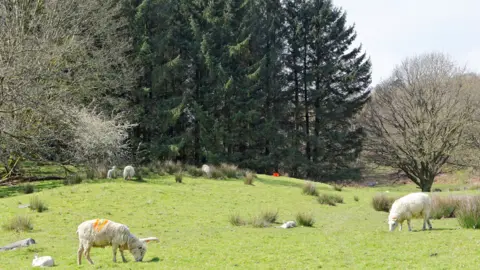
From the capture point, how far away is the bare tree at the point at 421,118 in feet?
106

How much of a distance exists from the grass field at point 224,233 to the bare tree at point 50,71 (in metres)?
2.24

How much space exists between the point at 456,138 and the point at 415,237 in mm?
25286

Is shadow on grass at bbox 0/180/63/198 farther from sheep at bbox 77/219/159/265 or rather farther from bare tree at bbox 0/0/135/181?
sheep at bbox 77/219/159/265

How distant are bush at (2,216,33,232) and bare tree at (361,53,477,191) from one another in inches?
1087

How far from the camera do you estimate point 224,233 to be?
1218 cm

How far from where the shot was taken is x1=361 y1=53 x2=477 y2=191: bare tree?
3228cm

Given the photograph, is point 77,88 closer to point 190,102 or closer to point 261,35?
point 190,102

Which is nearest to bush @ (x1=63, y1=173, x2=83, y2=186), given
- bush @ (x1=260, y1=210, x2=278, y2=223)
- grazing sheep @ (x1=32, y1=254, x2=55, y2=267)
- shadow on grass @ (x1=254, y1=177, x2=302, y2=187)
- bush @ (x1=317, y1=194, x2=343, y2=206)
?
shadow on grass @ (x1=254, y1=177, x2=302, y2=187)

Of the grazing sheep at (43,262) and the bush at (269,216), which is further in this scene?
the bush at (269,216)

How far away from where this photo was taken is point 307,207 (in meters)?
17.6

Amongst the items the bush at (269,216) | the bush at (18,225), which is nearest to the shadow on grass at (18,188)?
the bush at (18,225)

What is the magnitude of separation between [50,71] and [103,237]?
8.36 meters

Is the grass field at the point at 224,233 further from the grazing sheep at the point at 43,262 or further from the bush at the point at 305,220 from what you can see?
the bush at the point at 305,220

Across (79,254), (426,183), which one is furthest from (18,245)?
(426,183)
